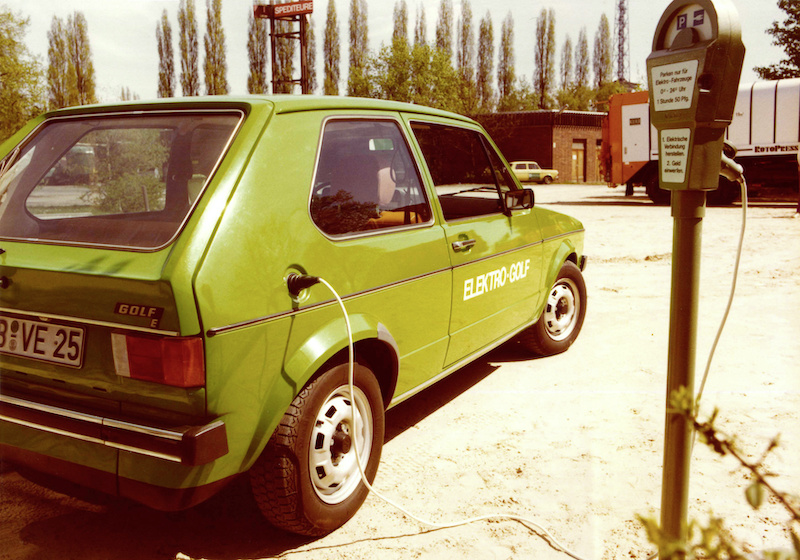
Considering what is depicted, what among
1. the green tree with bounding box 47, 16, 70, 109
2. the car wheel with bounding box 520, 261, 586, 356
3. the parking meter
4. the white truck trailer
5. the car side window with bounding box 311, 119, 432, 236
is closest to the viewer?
the parking meter

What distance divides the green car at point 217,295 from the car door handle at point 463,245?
16cm

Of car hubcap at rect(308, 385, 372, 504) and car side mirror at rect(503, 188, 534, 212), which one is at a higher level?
car side mirror at rect(503, 188, 534, 212)

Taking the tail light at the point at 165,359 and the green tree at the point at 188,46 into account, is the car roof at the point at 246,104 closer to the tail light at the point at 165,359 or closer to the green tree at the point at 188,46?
the tail light at the point at 165,359

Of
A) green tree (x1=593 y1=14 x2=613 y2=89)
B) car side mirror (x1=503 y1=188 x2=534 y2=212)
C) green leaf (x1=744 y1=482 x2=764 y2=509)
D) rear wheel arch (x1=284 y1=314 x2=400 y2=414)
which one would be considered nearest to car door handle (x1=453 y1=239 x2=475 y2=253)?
car side mirror (x1=503 y1=188 x2=534 y2=212)

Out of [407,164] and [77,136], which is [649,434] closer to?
[407,164]

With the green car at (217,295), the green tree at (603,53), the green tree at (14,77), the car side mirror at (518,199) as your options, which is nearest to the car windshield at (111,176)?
the green car at (217,295)

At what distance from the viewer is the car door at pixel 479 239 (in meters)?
3.89

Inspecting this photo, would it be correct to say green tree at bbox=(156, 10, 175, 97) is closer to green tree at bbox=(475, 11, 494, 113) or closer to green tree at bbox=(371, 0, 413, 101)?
green tree at bbox=(371, 0, 413, 101)

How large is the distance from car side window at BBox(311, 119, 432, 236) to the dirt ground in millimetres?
1306

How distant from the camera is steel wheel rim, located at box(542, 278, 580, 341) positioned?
5.33 m

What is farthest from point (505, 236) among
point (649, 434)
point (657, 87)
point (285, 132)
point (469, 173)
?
point (657, 87)

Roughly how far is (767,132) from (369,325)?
20.6m

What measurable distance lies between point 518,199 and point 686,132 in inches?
98.5

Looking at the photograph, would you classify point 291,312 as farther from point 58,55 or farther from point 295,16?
point 58,55
